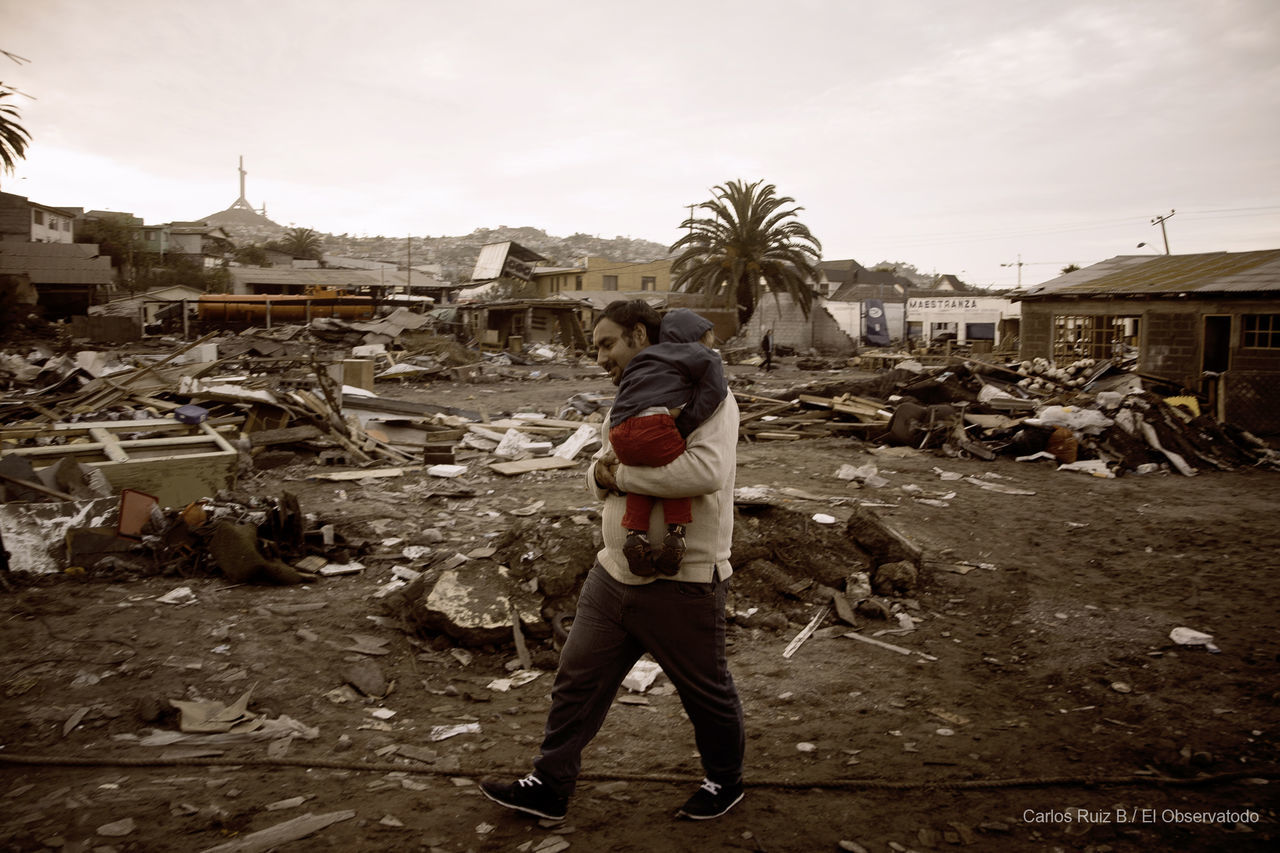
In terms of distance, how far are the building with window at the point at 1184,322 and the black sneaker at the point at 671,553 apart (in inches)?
569

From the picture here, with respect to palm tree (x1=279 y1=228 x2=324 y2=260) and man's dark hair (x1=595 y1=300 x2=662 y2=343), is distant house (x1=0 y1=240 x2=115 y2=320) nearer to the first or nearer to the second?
palm tree (x1=279 y1=228 x2=324 y2=260)

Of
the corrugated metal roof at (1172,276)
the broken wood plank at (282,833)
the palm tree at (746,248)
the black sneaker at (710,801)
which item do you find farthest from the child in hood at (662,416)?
the palm tree at (746,248)

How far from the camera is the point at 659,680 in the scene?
4.04 meters

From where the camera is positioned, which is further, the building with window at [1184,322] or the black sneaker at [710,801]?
the building with window at [1184,322]

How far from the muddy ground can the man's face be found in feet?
5.10

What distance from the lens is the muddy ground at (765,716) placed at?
2.63 metres

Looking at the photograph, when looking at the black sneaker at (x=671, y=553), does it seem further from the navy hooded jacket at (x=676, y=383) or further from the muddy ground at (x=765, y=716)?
the muddy ground at (x=765, y=716)

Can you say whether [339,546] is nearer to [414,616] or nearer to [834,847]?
[414,616]

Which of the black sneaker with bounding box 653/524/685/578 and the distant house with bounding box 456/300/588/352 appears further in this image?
the distant house with bounding box 456/300/588/352

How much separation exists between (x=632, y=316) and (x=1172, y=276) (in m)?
19.1

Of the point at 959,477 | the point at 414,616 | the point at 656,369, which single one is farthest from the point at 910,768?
the point at 959,477

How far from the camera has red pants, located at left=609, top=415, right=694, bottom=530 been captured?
226 cm

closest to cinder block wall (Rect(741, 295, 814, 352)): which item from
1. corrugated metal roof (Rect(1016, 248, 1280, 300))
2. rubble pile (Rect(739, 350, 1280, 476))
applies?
corrugated metal roof (Rect(1016, 248, 1280, 300))

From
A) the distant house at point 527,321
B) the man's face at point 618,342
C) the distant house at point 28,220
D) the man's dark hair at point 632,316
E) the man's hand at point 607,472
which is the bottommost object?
the man's hand at point 607,472
